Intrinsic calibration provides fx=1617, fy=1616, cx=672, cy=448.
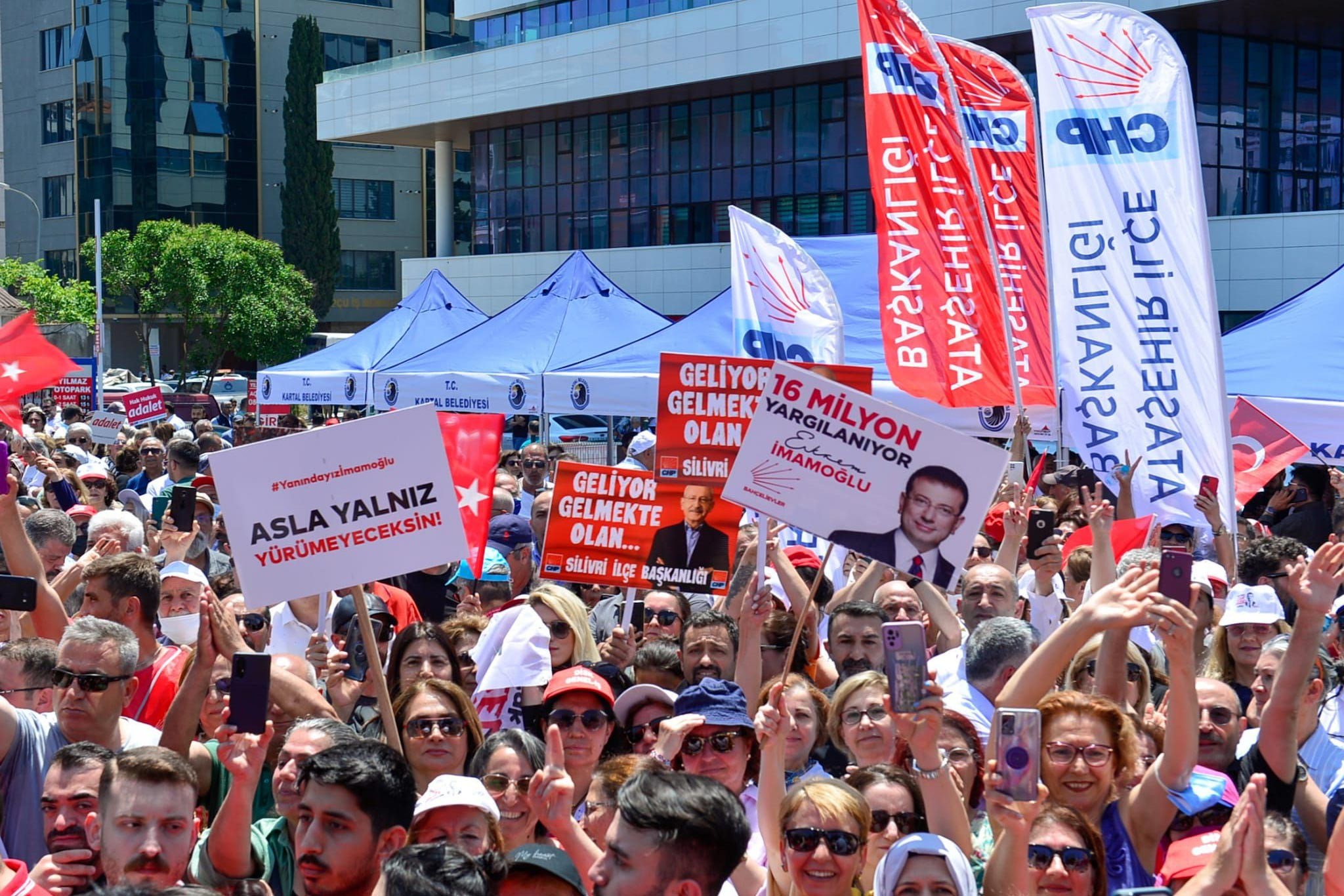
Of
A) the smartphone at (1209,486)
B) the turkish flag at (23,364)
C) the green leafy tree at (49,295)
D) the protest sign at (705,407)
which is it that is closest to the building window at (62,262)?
the green leafy tree at (49,295)

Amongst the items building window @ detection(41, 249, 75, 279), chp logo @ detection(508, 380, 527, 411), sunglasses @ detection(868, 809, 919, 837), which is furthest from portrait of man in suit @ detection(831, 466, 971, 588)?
building window @ detection(41, 249, 75, 279)

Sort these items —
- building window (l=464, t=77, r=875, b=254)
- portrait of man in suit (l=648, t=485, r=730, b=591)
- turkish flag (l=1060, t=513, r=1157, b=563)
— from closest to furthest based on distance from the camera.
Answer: portrait of man in suit (l=648, t=485, r=730, b=591), turkish flag (l=1060, t=513, r=1157, b=563), building window (l=464, t=77, r=875, b=254)

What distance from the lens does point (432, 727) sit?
17.2 feet

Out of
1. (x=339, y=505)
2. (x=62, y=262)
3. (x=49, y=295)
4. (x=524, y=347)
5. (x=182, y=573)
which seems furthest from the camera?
(x=62, y=262)

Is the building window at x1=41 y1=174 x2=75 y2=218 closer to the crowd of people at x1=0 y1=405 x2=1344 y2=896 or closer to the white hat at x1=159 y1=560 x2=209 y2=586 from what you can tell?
the white hat at x1=159 y1=560 x2=209 y2=586

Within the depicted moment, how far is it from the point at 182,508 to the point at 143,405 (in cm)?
1193

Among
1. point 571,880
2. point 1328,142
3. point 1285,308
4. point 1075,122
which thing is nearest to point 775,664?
point 571,880

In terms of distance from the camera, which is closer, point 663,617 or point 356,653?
point 356,653

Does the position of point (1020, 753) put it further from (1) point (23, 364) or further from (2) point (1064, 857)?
(1) point (23, 364)

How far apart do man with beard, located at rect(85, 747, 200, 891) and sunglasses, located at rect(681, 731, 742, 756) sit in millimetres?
1509

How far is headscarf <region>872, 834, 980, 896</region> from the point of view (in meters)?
3.91

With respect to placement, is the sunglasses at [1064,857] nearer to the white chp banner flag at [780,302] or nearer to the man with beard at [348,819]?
the man with beard at [348,819]

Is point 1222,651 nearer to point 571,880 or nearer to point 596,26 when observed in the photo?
point 571,880

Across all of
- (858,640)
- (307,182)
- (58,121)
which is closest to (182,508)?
(858,640)
